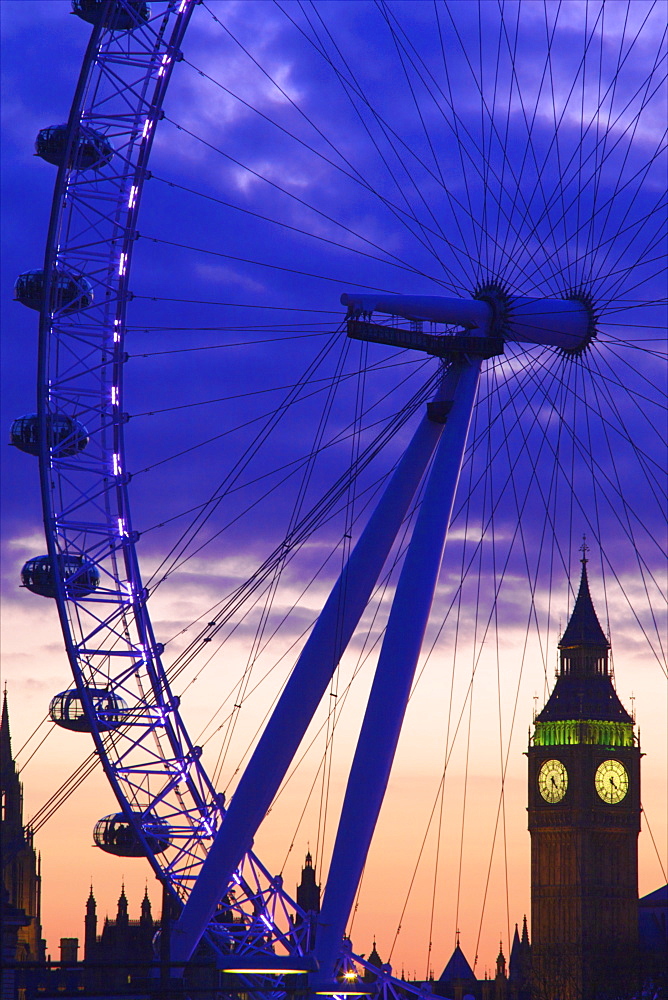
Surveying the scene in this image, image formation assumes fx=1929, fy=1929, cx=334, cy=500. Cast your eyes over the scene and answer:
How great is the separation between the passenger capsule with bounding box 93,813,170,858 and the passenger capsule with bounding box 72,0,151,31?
18485mm

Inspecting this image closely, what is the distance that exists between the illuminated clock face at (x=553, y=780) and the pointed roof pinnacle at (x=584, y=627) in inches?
437

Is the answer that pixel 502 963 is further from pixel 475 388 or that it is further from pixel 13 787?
pixel 475 388

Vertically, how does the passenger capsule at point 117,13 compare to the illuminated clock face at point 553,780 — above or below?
below

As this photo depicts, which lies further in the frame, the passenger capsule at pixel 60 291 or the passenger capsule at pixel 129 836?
the passenger capsule at pixel 129 836

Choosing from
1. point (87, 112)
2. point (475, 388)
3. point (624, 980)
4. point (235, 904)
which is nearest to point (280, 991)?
point (235, 904)

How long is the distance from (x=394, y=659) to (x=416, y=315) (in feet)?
21.9

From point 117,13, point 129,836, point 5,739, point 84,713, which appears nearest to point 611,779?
point 5,739

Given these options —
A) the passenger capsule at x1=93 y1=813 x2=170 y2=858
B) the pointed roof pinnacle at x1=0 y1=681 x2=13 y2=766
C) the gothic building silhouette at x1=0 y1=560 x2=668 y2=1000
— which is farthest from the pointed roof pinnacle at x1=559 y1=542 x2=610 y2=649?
the passenger capsule at x1=93 y1=813 x2=170 y2=858

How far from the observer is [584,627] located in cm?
17112

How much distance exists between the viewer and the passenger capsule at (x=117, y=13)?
43.4 m

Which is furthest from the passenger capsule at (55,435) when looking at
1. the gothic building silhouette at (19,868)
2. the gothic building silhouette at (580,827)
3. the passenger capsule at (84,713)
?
the gothic building silhouette at (580,827)

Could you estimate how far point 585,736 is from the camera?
16388 centimetres

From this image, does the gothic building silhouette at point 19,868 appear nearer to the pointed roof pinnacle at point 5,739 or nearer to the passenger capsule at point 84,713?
the pointed roof pinnacle at point 5,739

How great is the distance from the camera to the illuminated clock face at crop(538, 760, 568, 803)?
542 ft
